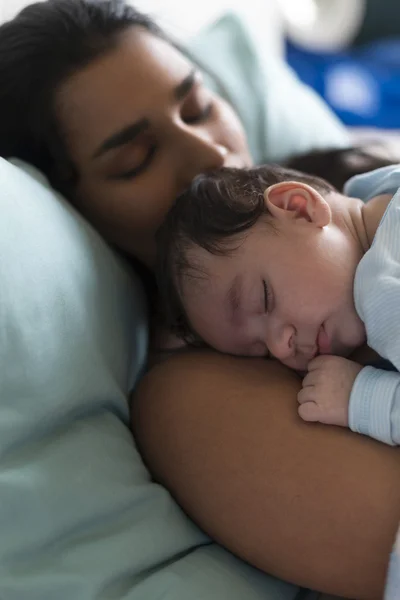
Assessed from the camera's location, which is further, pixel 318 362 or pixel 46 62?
pixel 46 62

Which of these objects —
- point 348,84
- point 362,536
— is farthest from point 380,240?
point 348,84

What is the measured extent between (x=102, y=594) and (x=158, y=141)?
2.28 feet

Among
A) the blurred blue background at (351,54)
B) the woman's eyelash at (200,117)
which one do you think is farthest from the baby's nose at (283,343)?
the blurred blue background at (351,54)

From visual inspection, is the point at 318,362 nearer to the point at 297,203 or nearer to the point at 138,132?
the point at 297,203

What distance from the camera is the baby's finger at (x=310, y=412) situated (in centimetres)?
82

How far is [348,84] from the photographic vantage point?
2621 millimetres

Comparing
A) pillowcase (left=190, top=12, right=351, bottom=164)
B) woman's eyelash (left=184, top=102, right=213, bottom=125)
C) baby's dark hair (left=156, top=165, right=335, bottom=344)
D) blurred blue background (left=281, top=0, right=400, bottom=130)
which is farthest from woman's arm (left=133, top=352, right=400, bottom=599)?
blurred blue background (left=281, top=0, right=400, bottom=130)

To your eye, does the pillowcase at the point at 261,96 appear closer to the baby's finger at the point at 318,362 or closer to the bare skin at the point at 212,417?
the bare skin at the point at 212,417

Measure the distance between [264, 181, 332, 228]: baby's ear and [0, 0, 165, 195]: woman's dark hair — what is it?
39 centimetres

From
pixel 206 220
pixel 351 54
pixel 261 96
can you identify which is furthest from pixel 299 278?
pixel 351 54

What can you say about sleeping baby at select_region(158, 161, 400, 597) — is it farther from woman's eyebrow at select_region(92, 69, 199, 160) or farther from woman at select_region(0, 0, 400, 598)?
woman's eyebrow at select_region(92, 69, 199, 160)

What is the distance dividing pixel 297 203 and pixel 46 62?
0.48 meters

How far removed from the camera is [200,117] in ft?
3.94

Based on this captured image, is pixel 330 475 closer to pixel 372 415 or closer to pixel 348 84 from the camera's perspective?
pixel 372 415
